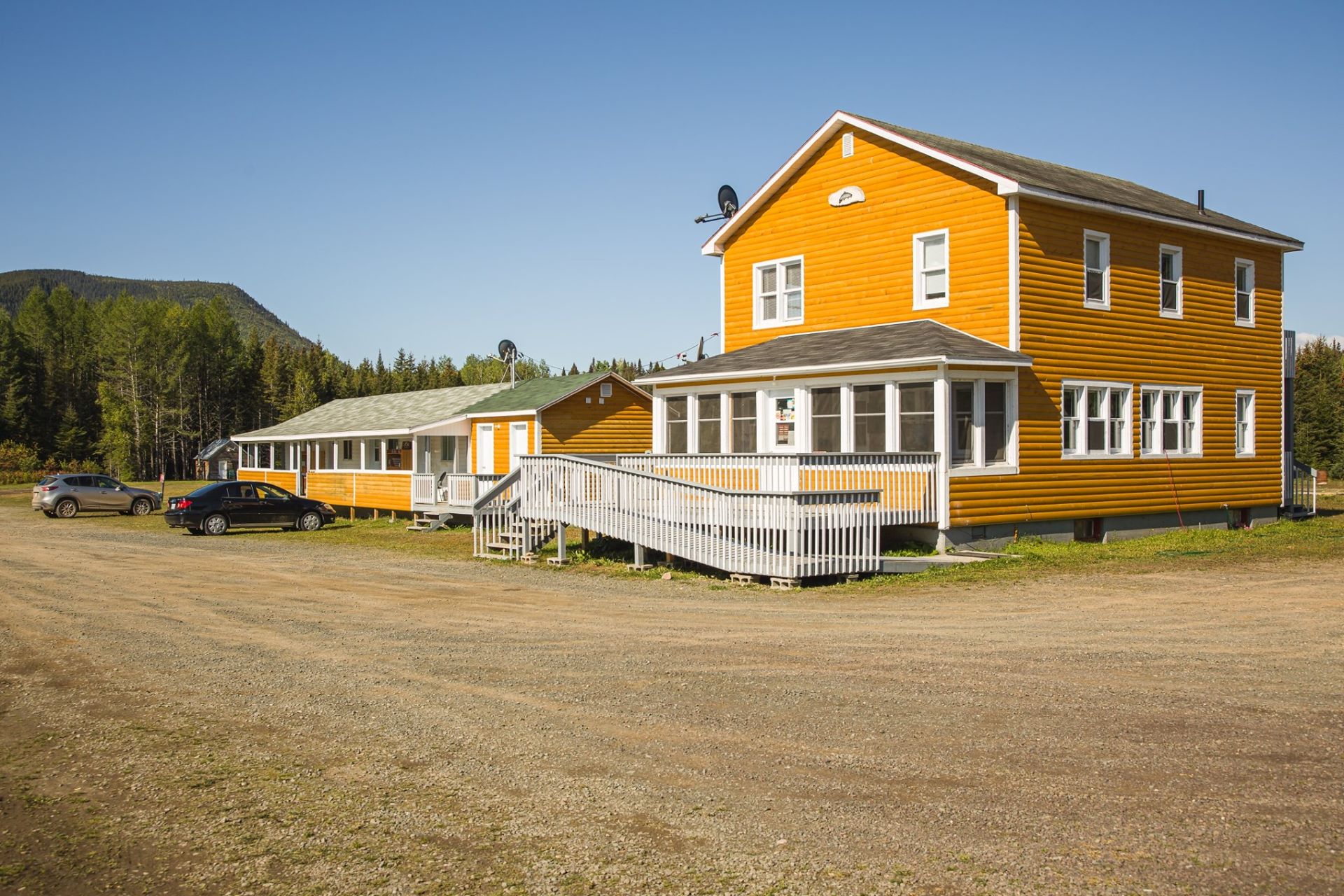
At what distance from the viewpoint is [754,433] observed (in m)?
24.2

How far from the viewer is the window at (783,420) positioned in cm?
2316

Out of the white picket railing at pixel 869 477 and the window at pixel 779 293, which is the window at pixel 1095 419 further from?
the window at pixel 779 293

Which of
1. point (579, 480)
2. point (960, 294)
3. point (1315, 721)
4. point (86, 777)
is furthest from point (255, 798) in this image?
→ point (960, 294)

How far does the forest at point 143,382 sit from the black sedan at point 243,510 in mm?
47868

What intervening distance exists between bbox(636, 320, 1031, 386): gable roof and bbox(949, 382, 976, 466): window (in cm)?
74

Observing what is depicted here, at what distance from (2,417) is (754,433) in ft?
281

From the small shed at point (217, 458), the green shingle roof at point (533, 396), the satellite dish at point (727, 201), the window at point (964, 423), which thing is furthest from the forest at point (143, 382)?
the window at point (964, 423)

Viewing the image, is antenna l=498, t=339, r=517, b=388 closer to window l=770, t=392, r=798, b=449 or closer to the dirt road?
window l=770, t=392, r=798, b=449

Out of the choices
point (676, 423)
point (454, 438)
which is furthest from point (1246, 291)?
point (454, 438)

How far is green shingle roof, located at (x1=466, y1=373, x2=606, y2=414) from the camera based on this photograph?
36062 millimetres

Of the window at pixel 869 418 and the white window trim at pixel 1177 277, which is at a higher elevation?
the white window trim at pixel 1177 277

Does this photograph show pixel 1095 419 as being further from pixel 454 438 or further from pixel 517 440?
pixel 454 438

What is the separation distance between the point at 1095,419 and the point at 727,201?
447 inches

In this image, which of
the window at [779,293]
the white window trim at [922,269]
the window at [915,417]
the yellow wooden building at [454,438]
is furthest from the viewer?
the yellow wooden building at [454,438]
